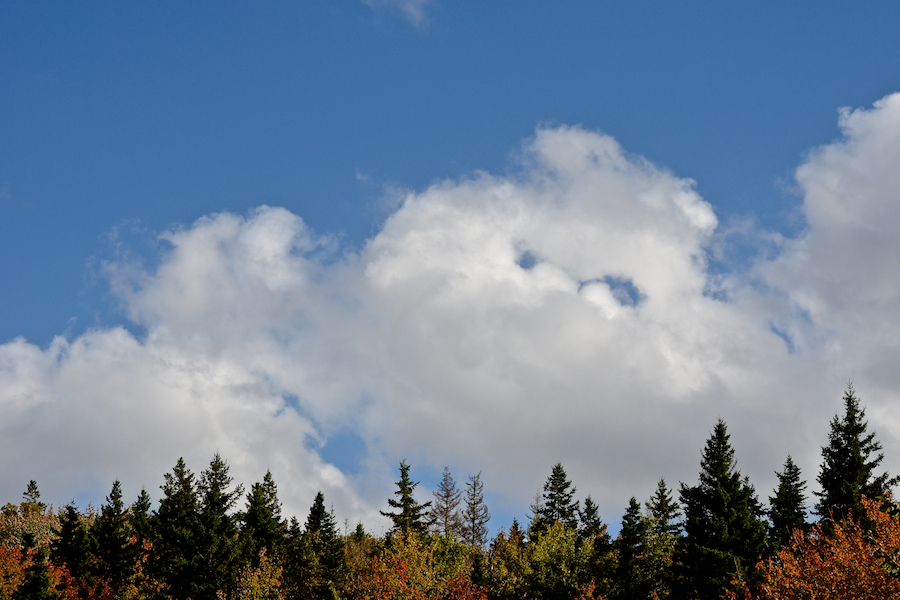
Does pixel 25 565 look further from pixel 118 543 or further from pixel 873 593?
pixel 873 593

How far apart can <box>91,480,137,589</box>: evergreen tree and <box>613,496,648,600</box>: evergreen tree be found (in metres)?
41.3

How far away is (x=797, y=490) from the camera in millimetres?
64500

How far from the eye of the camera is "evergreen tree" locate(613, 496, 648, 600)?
47375mm

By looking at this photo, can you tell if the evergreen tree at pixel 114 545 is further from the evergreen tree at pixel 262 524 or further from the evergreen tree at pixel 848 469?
the evergreen tree at pixel 848 469

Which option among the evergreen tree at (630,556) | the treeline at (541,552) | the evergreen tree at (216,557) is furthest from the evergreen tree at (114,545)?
the evergreen tree at (630,556)

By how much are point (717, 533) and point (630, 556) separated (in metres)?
7.96

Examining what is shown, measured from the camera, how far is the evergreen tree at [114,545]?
6362 centimetres

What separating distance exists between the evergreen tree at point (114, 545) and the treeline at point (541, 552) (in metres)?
0.10

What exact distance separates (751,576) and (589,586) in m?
9.07

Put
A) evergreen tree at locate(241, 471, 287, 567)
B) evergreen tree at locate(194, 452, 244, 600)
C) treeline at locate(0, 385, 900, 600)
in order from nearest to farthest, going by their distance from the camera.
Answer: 1. treeline at locate(0, 385, 900, 600)
2. evergreen tree at locate(194, 452, 244, 600)
3. evergreen tree at locate(241, 471, 287, 567)

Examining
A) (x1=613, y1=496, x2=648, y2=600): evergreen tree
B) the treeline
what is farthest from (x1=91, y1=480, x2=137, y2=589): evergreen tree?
(x1=613, y1=496, x2=648, y2=600): evergreen tree

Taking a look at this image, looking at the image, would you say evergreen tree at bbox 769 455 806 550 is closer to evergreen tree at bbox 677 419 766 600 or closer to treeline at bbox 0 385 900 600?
treeline at bbox 0 385 900 600

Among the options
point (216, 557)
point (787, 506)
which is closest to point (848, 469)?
point (787, 506)

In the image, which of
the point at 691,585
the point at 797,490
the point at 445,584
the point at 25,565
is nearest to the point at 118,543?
the point at 25,565
